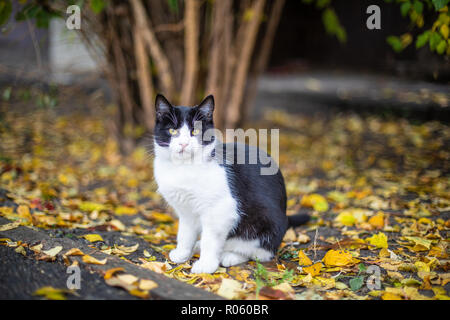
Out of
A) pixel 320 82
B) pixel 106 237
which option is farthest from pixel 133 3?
pixel 320 82

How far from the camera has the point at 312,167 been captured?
194 inches

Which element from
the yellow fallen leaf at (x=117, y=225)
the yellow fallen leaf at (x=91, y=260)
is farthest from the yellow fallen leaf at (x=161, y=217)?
the yellow fallen leaf at (x=91, y=260)

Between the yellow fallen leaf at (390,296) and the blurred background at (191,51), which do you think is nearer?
the yellow fallen leaf at (390,296)

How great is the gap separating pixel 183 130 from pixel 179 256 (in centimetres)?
83

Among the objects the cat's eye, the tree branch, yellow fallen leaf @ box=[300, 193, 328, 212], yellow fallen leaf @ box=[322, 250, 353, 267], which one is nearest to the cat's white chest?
the cat's eye

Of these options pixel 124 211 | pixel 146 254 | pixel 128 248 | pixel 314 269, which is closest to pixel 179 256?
pixel 146 254

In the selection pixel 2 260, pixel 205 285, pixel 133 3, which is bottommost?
pixel 205 285

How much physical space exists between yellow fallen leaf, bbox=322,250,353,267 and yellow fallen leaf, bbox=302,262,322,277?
8 centimetres

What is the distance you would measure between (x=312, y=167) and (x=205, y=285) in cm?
303

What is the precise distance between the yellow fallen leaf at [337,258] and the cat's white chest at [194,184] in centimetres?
76

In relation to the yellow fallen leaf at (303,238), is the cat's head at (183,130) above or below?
above

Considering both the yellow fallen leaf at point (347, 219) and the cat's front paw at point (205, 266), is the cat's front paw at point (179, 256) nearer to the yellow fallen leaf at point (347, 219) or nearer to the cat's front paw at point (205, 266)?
the cat's front paw at point (205, 266)

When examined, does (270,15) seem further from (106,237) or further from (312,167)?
(106,237)

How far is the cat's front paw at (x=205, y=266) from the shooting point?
236cm
